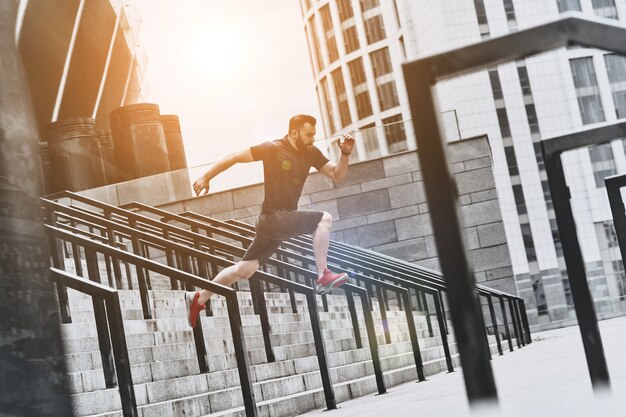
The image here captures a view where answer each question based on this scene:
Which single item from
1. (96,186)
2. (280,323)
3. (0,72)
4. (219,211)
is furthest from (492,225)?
(0,72)

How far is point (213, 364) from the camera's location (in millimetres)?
5781

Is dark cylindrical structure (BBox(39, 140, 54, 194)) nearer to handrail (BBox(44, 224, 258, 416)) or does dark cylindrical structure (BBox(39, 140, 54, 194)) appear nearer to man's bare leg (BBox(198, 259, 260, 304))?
man's bare leg (BBox(198, 259, 260, 304))

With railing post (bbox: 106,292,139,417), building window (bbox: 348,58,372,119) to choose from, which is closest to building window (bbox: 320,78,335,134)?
building window (bbox: 348,58,372,119)

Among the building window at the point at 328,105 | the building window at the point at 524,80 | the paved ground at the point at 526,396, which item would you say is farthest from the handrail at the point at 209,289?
the building window at the point at 328,105

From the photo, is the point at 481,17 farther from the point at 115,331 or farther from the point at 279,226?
the point at 115,331

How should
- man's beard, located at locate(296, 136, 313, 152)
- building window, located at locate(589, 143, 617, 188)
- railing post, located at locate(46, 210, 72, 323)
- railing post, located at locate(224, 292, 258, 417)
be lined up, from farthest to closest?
building window, located at locate(589, 143, 617, 188), man's beard, located at locate(296, 136, 313, 152), railing post, located at locate(46, 210, 72, 323), railing post, located at locate(224, 292, 258, 417)

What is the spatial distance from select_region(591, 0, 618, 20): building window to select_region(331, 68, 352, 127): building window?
1311 centimetres

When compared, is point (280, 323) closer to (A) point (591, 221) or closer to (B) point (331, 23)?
(A) point (591, 221)

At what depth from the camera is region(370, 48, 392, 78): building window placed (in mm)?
49375

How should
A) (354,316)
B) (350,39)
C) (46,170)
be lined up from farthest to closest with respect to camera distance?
(350,39), (46,170), (354,316)

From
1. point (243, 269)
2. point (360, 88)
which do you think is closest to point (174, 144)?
point (243, 269)

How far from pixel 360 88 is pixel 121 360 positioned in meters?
47.7

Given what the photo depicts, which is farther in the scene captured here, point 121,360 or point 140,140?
point 140,140

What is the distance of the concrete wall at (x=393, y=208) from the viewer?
519 inches
